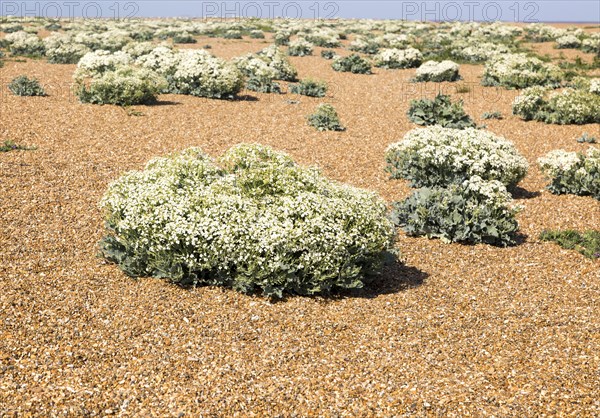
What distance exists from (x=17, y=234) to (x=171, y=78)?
13974 millimetres

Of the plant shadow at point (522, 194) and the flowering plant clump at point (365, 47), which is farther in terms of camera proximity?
the flowering plant clump at point (365, 47)

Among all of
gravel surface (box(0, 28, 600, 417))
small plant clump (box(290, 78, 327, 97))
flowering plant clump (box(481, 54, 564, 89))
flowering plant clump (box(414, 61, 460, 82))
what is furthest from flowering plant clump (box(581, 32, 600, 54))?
gravel surface (box(0, 28, 600, 417))

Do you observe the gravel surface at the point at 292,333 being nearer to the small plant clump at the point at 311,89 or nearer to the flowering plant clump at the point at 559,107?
the flowering plant clump at the point at 559,107

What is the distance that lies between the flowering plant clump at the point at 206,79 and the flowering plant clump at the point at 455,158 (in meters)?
9.42

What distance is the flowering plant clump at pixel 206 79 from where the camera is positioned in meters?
20.6

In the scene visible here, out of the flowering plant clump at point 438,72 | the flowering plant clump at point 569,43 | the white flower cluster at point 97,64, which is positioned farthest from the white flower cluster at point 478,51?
the white flower cluster at point 97,64

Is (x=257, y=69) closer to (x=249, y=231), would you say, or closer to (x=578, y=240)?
(x=578, y=240)

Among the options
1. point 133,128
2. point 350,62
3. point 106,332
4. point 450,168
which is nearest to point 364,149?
point 450,168

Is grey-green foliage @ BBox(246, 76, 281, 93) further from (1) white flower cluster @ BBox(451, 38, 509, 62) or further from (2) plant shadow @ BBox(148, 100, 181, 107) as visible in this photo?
(1) white flower cluster @ BBox(451, 38, 509, 62)

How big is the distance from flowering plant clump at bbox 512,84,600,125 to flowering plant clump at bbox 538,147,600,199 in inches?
244

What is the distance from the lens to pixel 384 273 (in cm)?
871

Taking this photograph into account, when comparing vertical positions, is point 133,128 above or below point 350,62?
below

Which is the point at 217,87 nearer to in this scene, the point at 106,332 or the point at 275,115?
the point at 275,115

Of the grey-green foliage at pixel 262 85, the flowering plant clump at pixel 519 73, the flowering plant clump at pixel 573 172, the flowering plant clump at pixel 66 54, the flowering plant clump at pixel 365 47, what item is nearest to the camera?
the flowering plant clump at pixel 573 172
